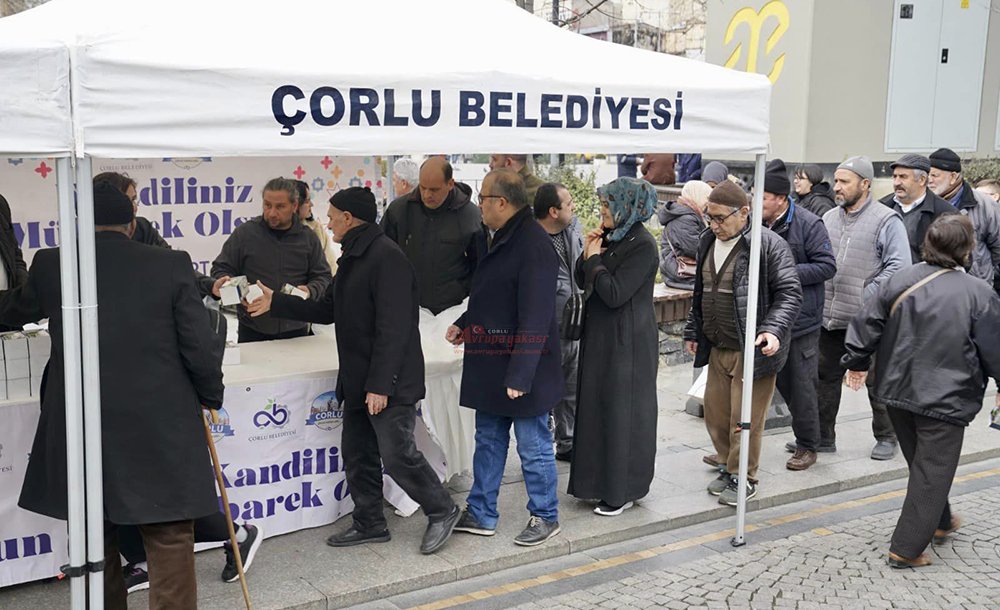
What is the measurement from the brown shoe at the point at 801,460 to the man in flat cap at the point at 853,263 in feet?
1.38

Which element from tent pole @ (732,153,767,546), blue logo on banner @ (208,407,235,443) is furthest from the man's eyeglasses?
blue logo on banner @ (208,407,235,443)

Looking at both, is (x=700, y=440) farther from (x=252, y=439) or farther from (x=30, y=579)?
(x=30, y=579)

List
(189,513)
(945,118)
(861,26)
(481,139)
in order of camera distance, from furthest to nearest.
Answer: (945,118), (861,26), (481,139), (189,513)

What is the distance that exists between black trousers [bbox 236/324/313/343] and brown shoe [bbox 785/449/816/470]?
10.8 ft

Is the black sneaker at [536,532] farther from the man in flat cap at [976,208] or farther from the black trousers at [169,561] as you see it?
the man in flat cap at [976,208]

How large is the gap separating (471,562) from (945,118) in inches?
434

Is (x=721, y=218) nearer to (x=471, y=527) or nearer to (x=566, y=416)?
(x=566, y=416)

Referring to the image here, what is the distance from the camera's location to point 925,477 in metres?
5.17

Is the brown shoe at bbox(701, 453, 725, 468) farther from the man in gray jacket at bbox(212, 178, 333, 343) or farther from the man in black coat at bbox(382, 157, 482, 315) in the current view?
the man in gray jacket at bbox(212, 178, 333, 343)

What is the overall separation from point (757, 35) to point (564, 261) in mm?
7771

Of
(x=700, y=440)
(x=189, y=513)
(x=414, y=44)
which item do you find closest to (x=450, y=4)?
(x=414, y=44)

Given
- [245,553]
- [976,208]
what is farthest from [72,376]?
[976,208]

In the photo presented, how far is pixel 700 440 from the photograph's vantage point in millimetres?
7375

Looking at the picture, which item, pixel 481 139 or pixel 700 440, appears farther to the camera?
pixel 700 440
